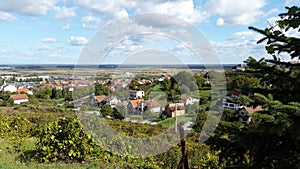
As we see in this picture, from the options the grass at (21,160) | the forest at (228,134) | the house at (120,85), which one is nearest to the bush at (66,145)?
the forest at (228,134)

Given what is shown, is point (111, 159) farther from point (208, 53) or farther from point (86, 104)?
point (208, 53)

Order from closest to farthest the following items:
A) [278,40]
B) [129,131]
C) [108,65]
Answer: [278,40], [108,65], [129,131]

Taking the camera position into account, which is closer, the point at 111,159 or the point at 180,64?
the point at 180,64

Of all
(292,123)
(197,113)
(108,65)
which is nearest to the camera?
(292,123)

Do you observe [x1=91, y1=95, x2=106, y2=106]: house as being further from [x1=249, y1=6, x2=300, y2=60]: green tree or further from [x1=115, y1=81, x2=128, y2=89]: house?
[x1=249, y1=6, x2=300, y2=60]: green tree

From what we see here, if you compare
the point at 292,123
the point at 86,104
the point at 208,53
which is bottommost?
the point at 86,104

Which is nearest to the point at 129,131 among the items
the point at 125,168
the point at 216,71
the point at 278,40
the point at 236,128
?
the point at 125,168

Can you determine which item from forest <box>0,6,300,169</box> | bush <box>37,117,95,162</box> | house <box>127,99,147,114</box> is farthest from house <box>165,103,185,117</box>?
bush <box>37,117,95,162</box>
